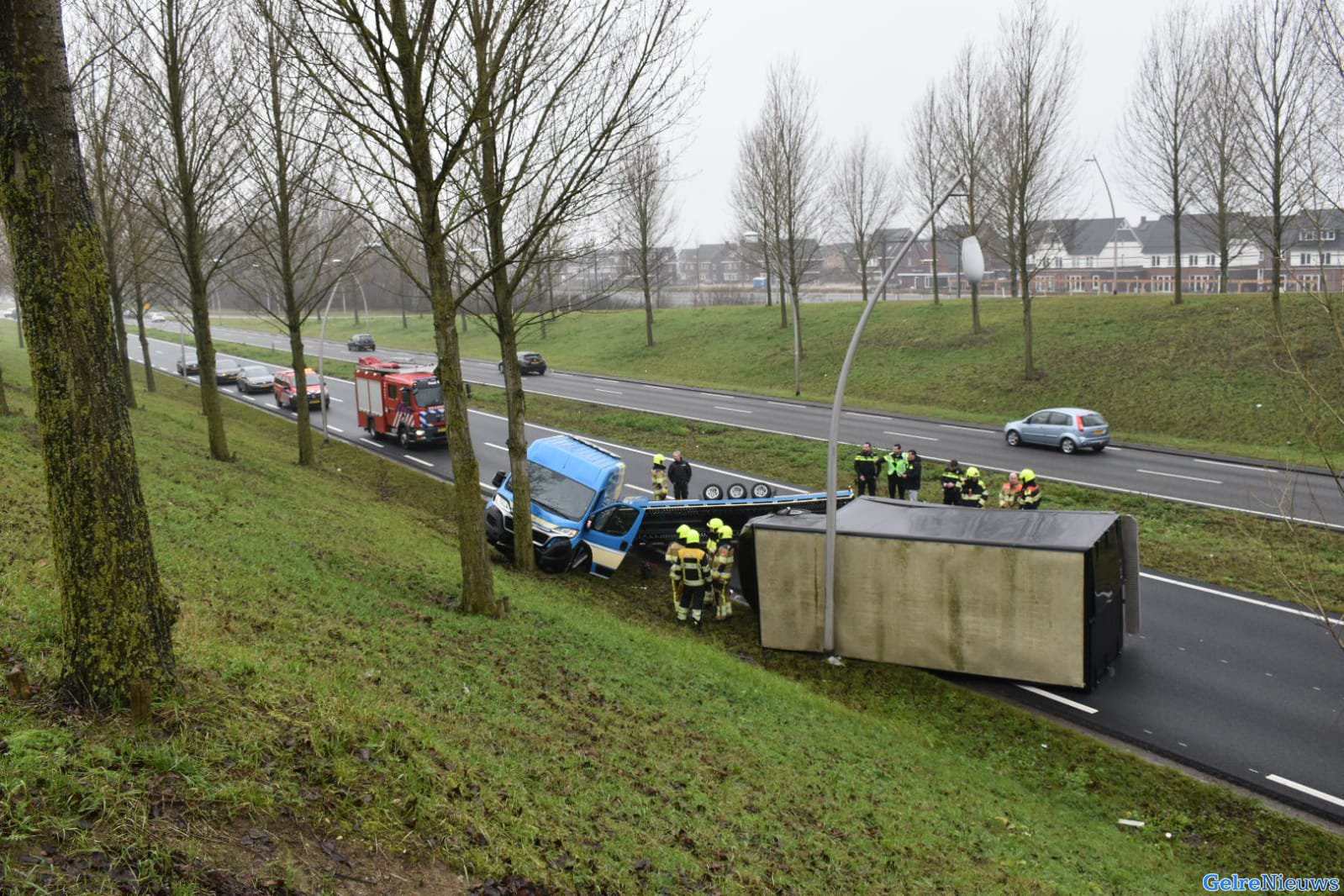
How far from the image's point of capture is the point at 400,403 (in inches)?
1112

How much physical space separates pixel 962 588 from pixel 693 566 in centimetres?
402

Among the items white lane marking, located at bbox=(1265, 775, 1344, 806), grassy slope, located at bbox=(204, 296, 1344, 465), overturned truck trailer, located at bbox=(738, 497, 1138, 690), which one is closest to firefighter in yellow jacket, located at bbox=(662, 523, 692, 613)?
overturned truck trailer, located at bbox=(738, 497, 1138, 690)

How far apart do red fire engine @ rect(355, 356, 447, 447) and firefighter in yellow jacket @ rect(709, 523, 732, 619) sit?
15336 mm

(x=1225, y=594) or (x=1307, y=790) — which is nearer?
(x=1307, y=790)

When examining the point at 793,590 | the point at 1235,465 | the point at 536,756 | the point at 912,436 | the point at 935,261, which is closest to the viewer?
the point at 536,756

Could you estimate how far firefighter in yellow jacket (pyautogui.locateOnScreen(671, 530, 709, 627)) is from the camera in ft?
43.9

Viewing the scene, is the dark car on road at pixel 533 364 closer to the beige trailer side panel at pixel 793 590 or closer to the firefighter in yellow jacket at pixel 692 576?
the firefighter in yellow jacket at pixel 692 576

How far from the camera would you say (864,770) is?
8328 millimetres

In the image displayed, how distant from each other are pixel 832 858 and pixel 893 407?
1208 inches

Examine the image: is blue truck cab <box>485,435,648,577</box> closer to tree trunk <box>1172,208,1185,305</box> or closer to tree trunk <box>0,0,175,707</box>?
tree trunk <box>0,0,175,707</box>

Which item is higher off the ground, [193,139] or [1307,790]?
[193,139]

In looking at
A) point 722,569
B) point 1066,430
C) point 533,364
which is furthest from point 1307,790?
point 533,364

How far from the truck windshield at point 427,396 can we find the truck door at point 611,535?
14.0 m

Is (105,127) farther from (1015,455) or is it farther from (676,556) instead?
(1015,455)
